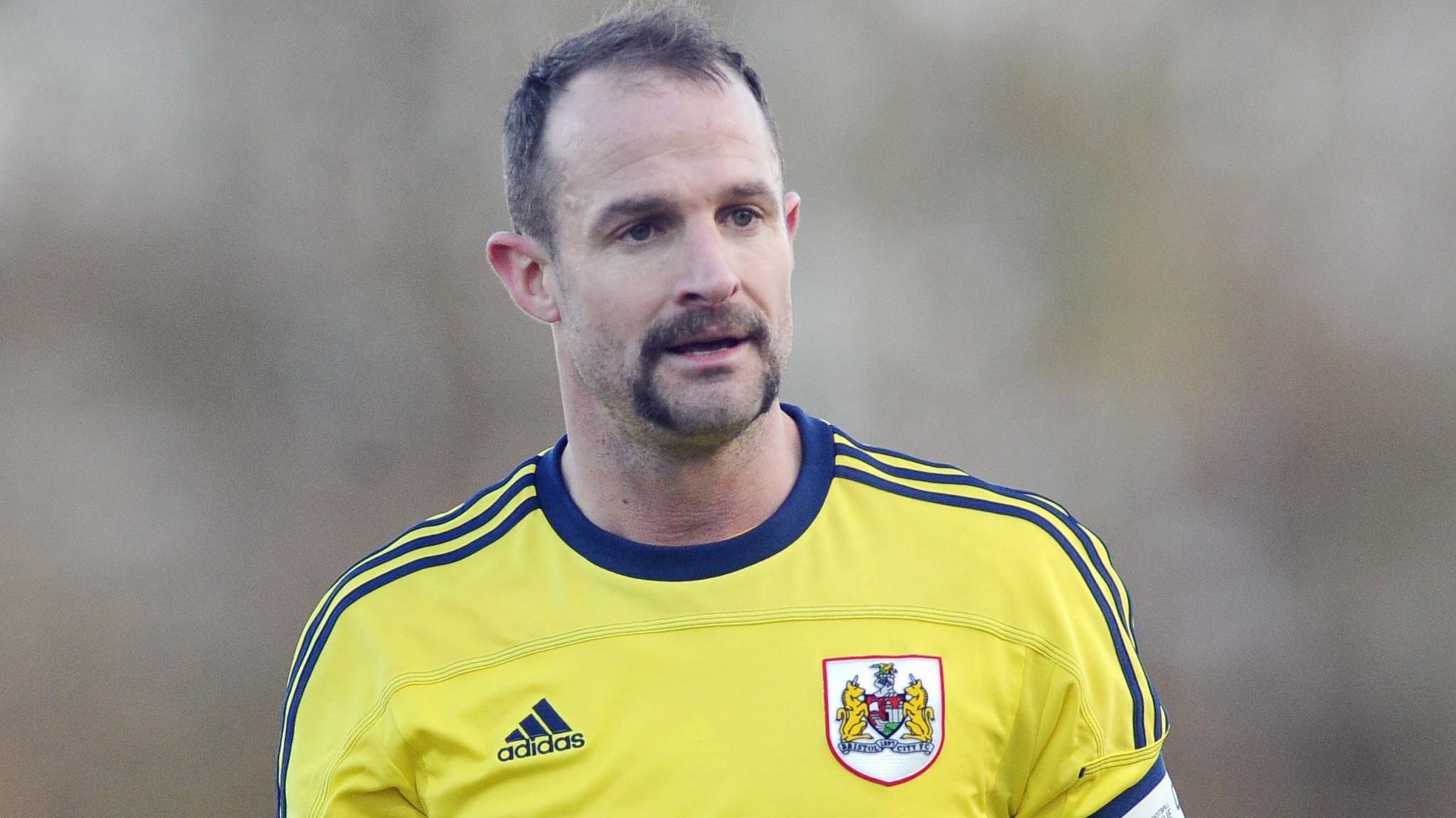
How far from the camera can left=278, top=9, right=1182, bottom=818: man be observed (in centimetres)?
154

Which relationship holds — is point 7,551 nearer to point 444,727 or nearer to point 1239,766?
point 444,727

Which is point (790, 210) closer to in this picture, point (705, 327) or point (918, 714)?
point (705, 327)

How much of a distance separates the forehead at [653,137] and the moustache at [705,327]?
0.15m

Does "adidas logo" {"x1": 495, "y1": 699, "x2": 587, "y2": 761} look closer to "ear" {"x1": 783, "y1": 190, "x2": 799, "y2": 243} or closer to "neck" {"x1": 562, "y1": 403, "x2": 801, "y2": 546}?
"neck" {"x1": 562, "y1": 403, "x2": 801, "y2": 546}

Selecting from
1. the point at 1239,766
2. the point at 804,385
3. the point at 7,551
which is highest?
the point at 804,385

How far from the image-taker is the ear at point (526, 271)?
1.77 m

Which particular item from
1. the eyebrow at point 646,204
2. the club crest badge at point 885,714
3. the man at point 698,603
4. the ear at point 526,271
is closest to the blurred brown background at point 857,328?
the ear at point 526,271

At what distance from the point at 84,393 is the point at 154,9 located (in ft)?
3.21

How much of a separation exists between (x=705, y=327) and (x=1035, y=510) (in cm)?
47

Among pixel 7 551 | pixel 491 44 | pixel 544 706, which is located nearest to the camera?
pixel 544 706

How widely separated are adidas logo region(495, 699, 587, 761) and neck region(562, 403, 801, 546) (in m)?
0.23

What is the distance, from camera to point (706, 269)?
1.56 m

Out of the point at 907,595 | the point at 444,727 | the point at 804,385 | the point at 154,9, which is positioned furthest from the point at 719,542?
the point at 154,9

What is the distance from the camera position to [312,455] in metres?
3.56
